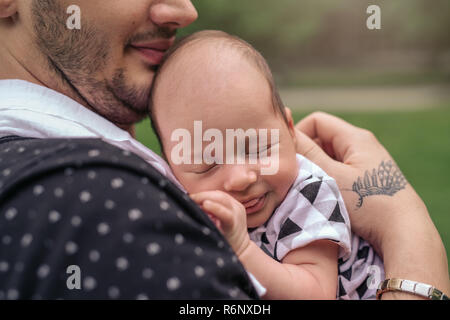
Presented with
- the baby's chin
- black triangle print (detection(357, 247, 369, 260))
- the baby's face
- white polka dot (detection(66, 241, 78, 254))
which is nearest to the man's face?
the baby's face

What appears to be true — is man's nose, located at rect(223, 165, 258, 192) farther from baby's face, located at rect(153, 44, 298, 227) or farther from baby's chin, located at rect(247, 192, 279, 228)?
baby's chin, located at rect(247, 192, 279, 228)

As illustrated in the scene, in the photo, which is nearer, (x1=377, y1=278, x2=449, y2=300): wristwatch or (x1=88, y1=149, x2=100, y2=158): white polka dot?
(x1=88, y1=149, x2=100, y2=158): white polka dot

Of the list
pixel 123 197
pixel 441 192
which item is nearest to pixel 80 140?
pixel 123 197

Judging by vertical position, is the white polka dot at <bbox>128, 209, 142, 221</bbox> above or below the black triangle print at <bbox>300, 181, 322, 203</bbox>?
above

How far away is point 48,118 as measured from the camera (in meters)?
1.34

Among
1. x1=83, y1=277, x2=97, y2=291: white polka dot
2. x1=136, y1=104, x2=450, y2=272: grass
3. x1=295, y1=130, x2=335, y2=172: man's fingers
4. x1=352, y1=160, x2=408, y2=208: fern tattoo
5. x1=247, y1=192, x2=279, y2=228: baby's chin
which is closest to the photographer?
x1=83, y1=277, x2=97, y2=291: white polka dot

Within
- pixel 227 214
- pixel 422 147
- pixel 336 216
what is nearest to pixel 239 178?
pixel 227 214

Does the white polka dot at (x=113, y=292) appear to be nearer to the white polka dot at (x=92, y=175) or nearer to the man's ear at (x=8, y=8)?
the white polka dot at (x=92, y=175)

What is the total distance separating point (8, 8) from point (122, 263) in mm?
911

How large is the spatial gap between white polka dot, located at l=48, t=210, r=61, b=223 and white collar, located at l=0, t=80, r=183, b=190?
31cm

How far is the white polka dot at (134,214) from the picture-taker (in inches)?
39.7

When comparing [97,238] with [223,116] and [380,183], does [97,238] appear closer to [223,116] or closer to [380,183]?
[223,116]

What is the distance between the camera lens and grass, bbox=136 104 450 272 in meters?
4.88
